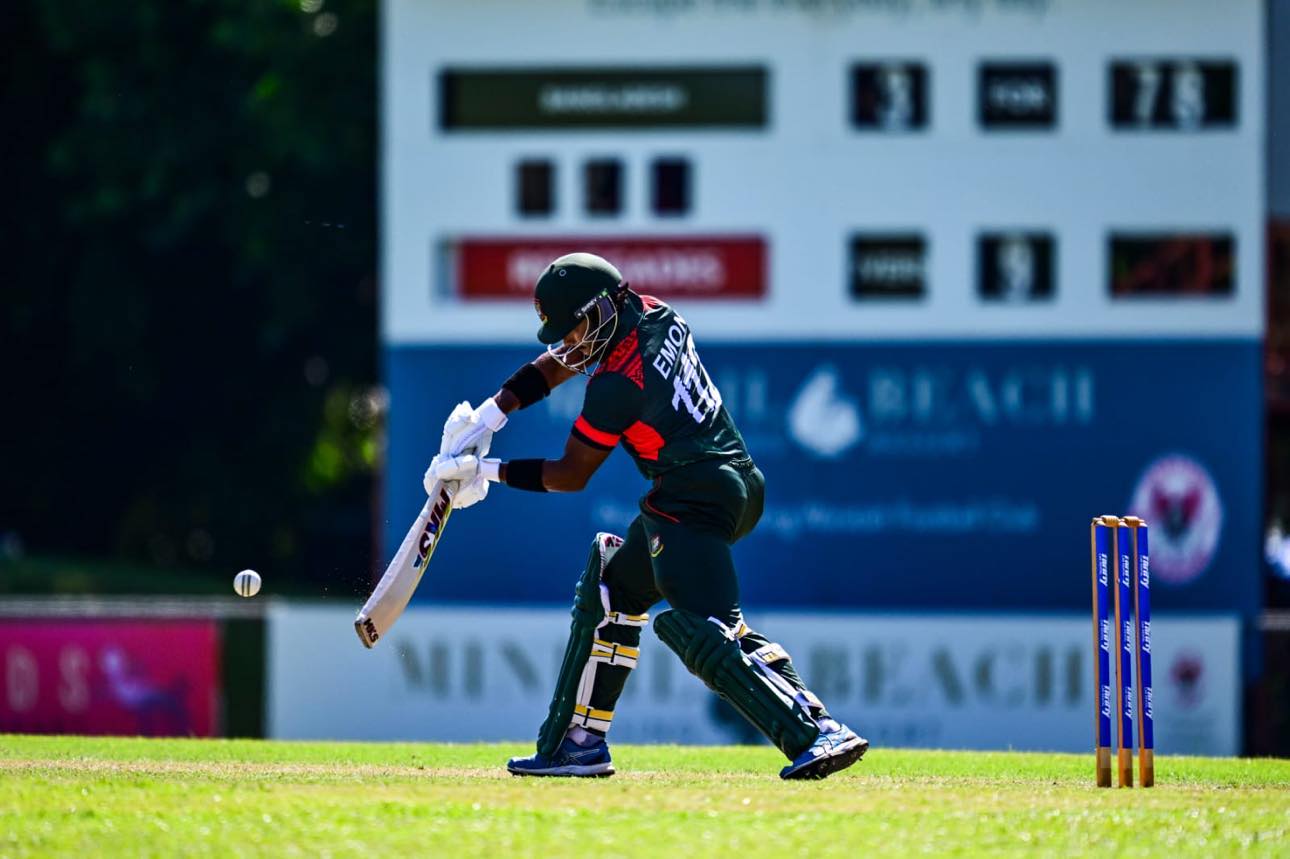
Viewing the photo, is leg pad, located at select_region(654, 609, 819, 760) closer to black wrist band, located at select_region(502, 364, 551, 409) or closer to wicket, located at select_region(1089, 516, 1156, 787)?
wicket, located at select_region(1089, 516, 1156, 787)

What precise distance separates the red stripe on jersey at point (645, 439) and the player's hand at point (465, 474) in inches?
19.1

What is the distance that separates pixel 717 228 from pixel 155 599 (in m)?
Result: 10.0

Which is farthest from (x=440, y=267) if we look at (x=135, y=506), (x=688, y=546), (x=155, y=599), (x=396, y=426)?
(x=688, y=546)

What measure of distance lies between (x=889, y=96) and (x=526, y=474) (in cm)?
1461

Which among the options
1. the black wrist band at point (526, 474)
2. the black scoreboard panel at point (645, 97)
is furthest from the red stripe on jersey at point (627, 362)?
the black scoreboard panel at point (645, 97)

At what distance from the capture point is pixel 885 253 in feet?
74.5

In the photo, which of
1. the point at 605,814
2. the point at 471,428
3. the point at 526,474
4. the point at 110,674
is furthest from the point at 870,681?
the point at 605,814

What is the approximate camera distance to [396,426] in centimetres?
2295

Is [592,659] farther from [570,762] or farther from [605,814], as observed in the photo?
[605,814]

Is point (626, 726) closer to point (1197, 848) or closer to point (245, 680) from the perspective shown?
point (245, 680)

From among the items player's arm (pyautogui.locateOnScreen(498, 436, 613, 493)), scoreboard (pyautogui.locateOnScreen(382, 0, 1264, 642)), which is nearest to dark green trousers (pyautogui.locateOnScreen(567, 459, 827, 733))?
player's arm (pyautogui.locateOnScreen(498, 436, 613, 493))

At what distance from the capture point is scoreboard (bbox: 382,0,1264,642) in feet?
73.5

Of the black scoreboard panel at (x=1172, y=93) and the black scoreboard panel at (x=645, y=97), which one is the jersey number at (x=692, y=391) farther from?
the black scoreboard panel at (x=1172, y=93)

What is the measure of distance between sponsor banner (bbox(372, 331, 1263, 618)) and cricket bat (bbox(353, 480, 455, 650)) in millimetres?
13601
